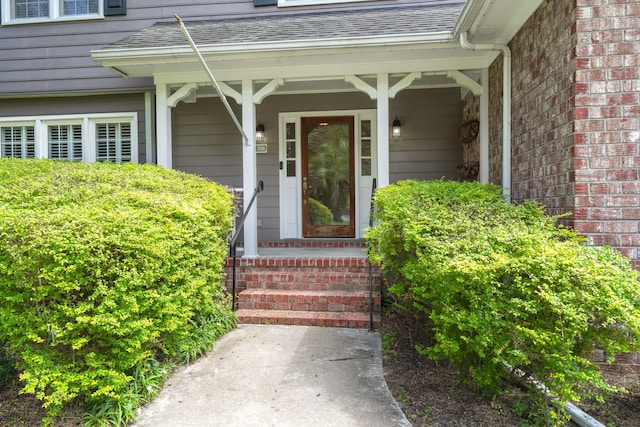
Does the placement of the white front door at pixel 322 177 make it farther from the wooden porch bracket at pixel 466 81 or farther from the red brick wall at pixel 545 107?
the red brick wall at pixel 545 107

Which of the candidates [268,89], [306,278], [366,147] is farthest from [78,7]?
[306,278]

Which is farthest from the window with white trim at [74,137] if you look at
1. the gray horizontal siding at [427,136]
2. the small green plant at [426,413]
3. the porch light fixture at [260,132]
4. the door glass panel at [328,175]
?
the small green plant at [426,413]

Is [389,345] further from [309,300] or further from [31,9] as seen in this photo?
[31,9]

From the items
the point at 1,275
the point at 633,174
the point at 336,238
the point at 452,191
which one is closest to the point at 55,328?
the point at 1,275

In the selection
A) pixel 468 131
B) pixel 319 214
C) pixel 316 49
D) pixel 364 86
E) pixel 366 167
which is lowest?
pixel 319 214

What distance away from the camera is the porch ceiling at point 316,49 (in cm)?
453

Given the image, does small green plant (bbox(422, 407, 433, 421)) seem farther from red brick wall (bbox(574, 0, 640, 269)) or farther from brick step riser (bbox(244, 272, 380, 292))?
brick step riser (bbox(244, 272, 380, 292))

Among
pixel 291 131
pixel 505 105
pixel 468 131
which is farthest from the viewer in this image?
pixel 291 131

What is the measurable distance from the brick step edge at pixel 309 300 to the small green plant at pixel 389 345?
54 centimetres

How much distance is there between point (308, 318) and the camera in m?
4.04

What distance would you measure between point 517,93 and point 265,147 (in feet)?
11.9

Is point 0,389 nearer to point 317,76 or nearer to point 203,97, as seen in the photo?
point 317,76

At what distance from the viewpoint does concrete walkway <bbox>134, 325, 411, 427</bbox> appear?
249cm

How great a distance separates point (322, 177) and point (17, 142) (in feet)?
15.8
